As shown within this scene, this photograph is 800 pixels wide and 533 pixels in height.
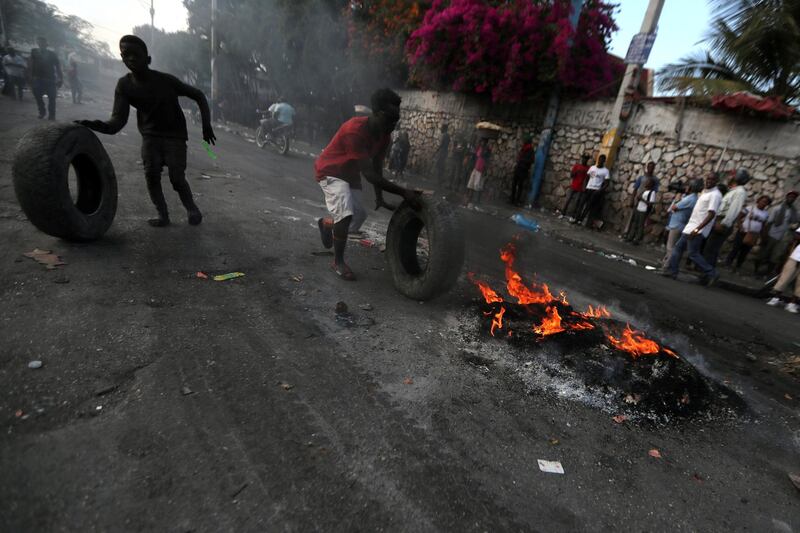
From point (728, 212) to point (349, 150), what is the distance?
24.2 ft

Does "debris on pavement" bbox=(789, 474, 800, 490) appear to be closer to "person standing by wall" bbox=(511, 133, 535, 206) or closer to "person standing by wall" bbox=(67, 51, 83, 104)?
"person standing by wall" bbox=(511, 133, 535, 206)

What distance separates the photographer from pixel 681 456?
2.67 m

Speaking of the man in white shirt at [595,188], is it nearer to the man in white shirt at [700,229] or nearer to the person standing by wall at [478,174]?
the person standing by wall at [478,174]

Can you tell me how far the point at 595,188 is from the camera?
11125 mm

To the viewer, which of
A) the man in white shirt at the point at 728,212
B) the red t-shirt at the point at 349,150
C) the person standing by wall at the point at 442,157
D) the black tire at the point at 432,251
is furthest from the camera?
the person standing by wall at the point at 442,157

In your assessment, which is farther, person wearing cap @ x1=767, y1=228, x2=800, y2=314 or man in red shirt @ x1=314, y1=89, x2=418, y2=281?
person wearing cap @ x1=767, y1=228, x2=800, y2=314

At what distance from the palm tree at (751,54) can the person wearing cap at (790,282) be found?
4.51 metres

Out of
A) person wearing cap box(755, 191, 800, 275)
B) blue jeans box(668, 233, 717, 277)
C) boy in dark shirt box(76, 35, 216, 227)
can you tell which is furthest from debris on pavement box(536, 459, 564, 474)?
person wearing cap box(755, 191, 800, 275)

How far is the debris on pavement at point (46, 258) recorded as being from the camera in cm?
368

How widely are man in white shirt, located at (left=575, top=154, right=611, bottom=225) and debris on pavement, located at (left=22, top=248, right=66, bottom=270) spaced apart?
37.1ft

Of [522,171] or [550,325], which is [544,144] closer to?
[522,171]

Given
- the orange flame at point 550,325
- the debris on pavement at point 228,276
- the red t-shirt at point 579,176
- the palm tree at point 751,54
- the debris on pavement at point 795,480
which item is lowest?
the debris on pavement at point 795,480

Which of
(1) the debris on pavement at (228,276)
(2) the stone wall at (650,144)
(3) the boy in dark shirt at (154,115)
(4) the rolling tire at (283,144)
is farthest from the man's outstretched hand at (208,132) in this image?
(4) the rolling tire at (283,144)

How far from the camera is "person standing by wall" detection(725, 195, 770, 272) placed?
853 cm
